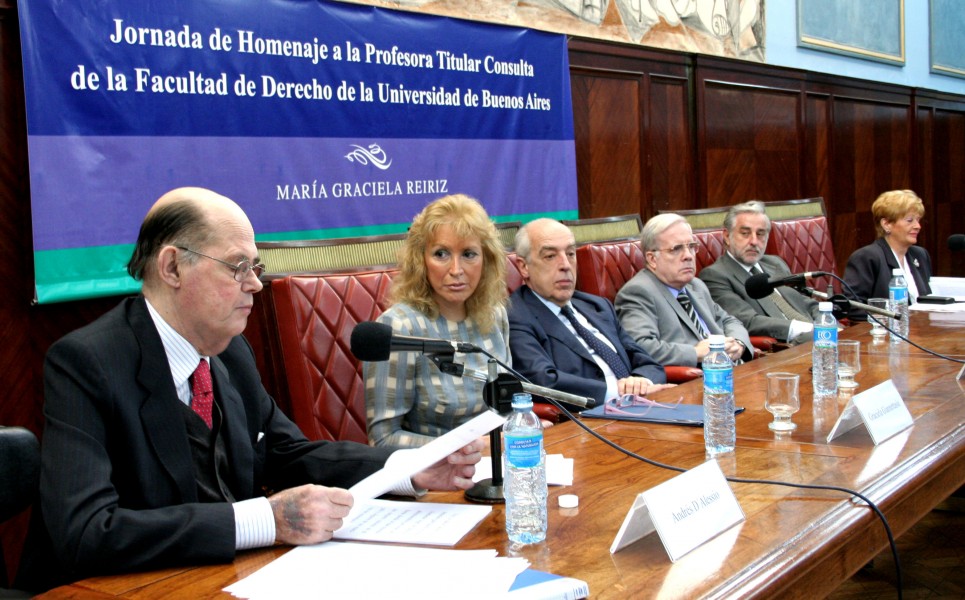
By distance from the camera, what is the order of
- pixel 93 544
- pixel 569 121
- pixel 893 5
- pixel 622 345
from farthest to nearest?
1. pixel 893 5
2. pixel 569 121
3. pixel 622 345
4. pixel 93 544

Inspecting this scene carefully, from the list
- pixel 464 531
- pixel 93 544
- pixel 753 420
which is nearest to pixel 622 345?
pixel 753 420

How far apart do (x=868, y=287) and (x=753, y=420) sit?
3.40 m

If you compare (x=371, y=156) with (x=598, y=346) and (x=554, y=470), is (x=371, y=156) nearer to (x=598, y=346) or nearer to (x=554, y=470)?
(x=598, y=346)

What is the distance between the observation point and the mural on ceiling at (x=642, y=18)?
4.70 meters

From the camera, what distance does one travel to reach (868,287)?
17.4 ft

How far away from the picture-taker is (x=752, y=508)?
1.56 meters

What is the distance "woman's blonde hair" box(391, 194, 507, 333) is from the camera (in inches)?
108

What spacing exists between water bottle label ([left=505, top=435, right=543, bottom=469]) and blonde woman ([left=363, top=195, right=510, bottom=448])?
3.23ft

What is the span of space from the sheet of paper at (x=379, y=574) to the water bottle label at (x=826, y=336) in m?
1.54

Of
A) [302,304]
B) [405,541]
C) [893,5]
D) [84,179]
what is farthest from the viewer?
[893,5]

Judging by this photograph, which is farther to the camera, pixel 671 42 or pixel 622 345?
pixel 671 42

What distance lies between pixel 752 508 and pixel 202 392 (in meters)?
0.98

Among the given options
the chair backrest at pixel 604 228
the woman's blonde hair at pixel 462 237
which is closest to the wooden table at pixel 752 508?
the woman's blonde hair at pixel 462 237

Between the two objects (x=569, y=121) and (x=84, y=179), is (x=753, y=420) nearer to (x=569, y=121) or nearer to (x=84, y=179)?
(x=84, y=179)
